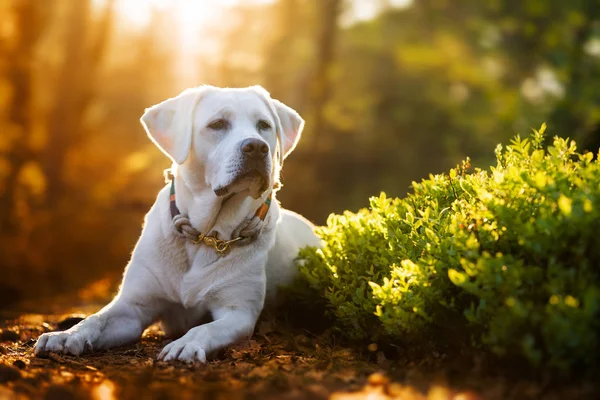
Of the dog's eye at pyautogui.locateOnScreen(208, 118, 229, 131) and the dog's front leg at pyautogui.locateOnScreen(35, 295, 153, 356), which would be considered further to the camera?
the dog's eye at pyautogui.locateOnScreen(208, 118, 229, 131)

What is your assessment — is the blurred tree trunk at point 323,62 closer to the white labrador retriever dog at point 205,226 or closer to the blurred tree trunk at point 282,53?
the blurred tree trunk at point 282,53

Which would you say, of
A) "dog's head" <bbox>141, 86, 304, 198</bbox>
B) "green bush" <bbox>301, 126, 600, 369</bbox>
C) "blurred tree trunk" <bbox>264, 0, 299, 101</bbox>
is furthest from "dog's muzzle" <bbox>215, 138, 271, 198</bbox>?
"blurred tree trunk" <bbox>264, 0, 299, 101</bbox>

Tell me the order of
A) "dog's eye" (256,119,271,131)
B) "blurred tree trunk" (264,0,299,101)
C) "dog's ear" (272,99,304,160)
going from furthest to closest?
"blurred tree trunk" (264,0,299,101), "dog's ear" (272,99,304,160), "dog's eye" (256,119,271,131)

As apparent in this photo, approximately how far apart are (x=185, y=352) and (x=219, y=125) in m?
1.66

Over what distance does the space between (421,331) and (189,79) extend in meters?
33.0

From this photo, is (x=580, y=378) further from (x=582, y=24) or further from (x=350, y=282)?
(x=582, y=24)

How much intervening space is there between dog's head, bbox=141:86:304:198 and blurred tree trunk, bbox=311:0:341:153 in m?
17.1

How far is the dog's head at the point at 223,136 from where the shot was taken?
179 inches

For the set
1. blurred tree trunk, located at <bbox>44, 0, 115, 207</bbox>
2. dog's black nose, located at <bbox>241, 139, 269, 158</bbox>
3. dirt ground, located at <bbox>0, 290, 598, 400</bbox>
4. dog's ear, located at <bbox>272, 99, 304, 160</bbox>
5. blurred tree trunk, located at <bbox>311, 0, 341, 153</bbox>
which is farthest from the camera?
blurred tree trunk, located at <bbox>311, 0, 341, 153</bbox>

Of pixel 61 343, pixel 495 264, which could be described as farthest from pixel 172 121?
pixel 495 264

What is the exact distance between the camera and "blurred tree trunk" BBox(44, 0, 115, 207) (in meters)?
15.2

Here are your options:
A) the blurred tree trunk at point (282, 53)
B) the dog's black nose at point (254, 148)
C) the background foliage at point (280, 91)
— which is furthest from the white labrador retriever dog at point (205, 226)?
the blurred tree trunk at point (282, 53)

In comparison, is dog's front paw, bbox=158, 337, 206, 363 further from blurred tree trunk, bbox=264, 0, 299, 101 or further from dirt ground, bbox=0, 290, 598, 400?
blurred tree trunk, bbox=264, 0, 299, 101

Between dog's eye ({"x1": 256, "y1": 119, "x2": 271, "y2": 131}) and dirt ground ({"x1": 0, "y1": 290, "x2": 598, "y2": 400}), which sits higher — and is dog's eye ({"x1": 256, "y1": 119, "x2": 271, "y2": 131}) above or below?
above
